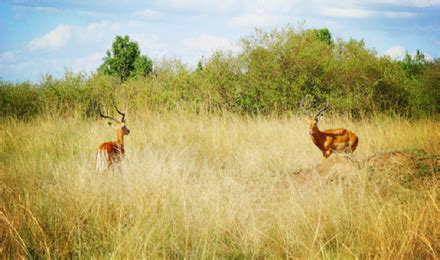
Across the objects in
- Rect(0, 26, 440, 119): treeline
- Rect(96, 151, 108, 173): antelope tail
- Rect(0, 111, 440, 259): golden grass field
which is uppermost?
Rect(0, 26, 440, 119): treeline

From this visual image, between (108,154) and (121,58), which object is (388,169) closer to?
(108,154)

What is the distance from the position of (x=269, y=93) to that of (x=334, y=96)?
2.42 metres

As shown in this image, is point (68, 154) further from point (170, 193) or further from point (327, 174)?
point (327, 174)

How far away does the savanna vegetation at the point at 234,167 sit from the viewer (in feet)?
13.6

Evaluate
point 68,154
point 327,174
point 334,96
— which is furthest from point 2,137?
point 334,96

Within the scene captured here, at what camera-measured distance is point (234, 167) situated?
24.8ft

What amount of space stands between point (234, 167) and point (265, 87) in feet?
24.6

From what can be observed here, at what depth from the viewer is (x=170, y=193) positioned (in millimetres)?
5375

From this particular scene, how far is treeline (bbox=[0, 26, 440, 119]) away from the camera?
47.9 ft

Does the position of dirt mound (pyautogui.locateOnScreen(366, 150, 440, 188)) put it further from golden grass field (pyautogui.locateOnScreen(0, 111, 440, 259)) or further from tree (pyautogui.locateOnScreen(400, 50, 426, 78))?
tree (pyautogui.locateOnScreen(400, 50, 426, 78))

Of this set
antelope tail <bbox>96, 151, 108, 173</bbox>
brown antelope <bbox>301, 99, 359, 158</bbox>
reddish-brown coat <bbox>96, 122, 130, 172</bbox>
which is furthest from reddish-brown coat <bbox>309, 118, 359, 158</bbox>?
antelope tail <bbox>96, 151, 108, 173</bbox>

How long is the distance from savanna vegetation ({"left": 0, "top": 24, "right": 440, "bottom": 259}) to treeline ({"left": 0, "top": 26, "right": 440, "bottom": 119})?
0.05 meters

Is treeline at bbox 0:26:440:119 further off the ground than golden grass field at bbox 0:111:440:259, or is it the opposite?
treeline at bbox 0:26:440:119

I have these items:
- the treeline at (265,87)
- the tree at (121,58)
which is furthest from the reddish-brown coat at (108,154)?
the tree at (121,58)
